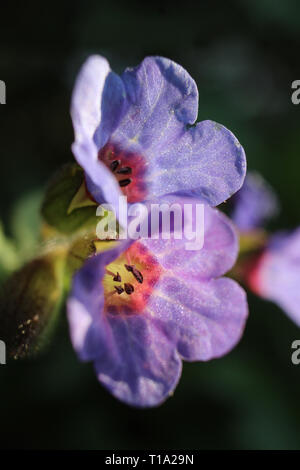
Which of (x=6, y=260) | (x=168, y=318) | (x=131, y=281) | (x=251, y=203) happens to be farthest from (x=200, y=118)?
(x=168, y=318)

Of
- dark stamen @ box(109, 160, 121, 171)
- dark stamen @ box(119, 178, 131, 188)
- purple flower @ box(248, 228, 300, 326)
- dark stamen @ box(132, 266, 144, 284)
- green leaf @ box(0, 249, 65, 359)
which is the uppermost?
dark stamen @ box(109, 160, 121, 171)

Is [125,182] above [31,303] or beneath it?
above

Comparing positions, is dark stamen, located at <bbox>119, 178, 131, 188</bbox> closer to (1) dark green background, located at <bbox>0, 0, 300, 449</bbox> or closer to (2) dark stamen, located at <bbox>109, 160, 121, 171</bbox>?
(2) dark stamen, located at <bbox>109, 160, 121, 171</bbox>

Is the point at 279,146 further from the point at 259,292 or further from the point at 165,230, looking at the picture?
the point at 165,230

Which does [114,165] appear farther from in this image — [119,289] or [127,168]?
[119,289]

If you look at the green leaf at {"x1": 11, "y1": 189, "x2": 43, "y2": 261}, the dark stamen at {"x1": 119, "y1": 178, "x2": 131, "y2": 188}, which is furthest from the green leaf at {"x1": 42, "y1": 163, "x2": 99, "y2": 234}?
the green leaf at {"x1": 11, "y1": 189, "x2": 43, "y2": 261}

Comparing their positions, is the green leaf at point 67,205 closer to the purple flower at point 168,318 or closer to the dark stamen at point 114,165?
the dark stamen at point 114,165

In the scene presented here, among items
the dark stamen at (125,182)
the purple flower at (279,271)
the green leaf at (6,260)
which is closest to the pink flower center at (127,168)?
the dark stamen at (125,182)
